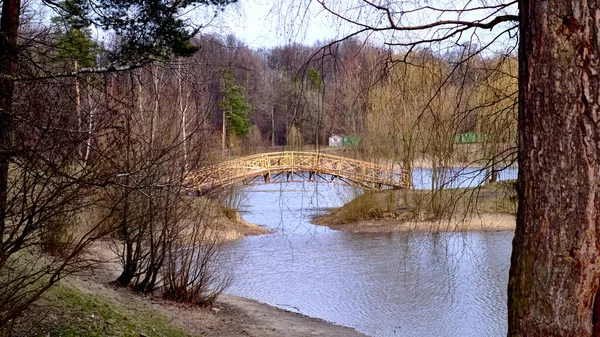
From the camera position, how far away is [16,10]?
4.71 meters

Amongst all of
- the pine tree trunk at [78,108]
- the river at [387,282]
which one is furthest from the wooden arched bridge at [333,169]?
the pine tree trunk at [78,108]

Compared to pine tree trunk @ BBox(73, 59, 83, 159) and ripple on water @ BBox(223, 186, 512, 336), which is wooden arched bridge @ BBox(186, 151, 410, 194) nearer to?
ripple on water @ BBox(223, 186, 512, 336)

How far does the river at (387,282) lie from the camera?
8.66 meters

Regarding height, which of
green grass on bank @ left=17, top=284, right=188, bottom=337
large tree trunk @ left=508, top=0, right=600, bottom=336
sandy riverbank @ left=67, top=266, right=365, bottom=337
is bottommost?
sandy riverbank @ left=67, top=266, right=365, bottom=337

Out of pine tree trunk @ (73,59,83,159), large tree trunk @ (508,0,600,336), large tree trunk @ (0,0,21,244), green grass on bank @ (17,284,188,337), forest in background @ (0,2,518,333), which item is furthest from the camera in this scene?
green grass on bank @ (17,284,188,337)

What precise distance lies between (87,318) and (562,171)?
484cm

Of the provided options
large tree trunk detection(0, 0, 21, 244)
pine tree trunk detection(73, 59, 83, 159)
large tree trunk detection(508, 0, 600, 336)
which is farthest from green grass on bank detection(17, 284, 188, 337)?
large tree trunk detection(508, 0, 600, 336)

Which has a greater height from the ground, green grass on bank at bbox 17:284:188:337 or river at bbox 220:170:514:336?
green grass on bank at bbox 17:284:188:337

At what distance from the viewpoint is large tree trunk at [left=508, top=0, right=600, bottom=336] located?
1896 mm

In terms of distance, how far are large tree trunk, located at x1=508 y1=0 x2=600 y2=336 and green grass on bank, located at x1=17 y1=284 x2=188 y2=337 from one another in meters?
3.87

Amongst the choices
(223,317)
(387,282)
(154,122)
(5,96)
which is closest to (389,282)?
A: (387,282)

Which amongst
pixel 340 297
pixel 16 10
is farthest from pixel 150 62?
pixel 340 297

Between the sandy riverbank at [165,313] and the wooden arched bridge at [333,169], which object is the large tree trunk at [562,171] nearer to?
the sandy riverbank at [165,313]

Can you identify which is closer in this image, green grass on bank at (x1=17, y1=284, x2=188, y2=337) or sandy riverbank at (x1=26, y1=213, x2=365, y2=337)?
green grass on bank at (x1=17, y1=284, x2=188, y2=337)
